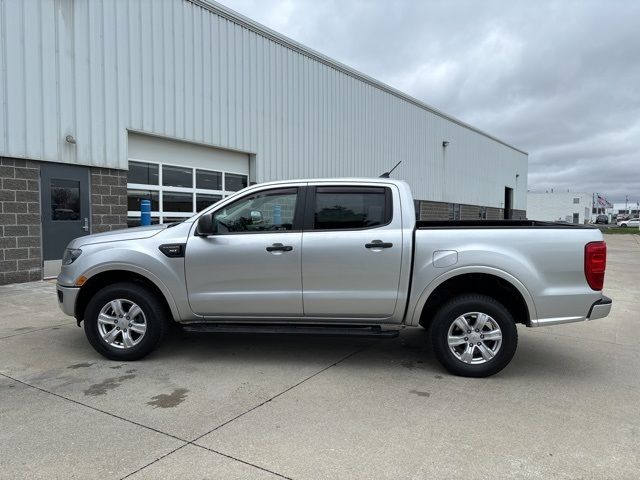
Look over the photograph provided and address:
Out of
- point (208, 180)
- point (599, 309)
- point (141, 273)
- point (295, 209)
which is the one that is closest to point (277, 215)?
point (295, 209)

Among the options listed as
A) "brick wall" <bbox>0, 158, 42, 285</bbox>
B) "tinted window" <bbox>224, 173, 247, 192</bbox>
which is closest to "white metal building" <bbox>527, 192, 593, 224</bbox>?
"tinted window" <bbox>224, 173, 247, 192</bbox>

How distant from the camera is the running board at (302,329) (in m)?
4.55

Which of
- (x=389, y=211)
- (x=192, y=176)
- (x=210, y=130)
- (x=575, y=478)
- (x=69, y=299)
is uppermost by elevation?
(x=210, y=130)

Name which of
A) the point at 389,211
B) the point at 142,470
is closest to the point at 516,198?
the point at 389,211

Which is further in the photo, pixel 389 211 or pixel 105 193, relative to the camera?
pixel 105 193

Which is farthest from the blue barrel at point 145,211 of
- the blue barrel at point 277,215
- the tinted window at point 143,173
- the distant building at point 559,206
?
the distant building at point 559,206

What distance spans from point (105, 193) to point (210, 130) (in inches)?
127

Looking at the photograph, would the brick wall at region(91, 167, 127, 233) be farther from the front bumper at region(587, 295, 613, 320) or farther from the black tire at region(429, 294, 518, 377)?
the front bumper at region(587, 295, 613, 320)

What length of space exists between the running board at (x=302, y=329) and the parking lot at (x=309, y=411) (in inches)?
15.1

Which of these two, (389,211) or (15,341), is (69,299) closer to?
(15,341)

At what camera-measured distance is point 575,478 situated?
111 inches

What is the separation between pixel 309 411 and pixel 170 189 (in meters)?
9.19

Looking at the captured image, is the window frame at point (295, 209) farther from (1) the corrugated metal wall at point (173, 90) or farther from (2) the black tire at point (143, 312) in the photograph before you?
(1) the corrugated metal wall at point (173, 90)

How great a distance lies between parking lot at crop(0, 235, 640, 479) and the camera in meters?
2.96
